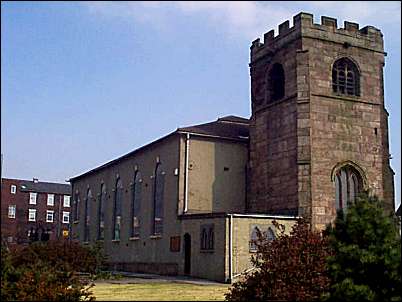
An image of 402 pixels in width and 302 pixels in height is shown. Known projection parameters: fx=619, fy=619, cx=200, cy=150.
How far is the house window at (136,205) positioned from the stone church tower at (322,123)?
941 cm

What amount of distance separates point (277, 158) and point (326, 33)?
7983mm

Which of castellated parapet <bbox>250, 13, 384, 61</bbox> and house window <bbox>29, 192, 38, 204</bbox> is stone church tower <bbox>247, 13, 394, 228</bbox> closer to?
castellated parapet <bbox>250, 13, 384, 61</bbox>

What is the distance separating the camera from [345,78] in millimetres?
37438

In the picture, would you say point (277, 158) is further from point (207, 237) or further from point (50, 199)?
point (50, 199)

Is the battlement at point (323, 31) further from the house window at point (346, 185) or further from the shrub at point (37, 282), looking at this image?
the shrub at point (37, 282)

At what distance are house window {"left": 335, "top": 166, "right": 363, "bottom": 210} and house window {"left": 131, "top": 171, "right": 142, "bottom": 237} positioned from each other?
49.6 ft

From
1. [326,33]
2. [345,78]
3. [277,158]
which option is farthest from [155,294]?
[326,33]

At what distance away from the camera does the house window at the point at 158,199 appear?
40312mm

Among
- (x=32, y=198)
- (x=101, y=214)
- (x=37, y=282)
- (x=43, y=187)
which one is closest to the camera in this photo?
(x=37, y=282)

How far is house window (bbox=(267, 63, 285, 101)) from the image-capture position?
126 feet

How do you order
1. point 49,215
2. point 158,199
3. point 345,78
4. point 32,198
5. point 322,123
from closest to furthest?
point 322,123, point 345,78, point 158,199, point 32,198, point 49,215

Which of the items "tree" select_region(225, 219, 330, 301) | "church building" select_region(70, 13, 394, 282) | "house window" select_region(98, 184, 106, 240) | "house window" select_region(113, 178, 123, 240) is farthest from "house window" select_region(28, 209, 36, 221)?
"tree" select_region(225, 219, 330, 301)

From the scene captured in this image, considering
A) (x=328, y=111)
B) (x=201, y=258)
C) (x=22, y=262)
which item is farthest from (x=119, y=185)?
(x=22, y=262)

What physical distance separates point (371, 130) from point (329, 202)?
18.5 ft
